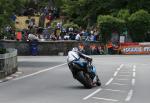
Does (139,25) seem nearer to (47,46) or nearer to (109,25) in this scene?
(109,25)

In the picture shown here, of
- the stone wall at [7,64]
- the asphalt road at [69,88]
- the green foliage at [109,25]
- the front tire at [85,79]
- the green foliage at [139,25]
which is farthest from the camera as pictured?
the green foliage at [139,25]

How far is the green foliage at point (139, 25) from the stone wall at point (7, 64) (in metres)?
25.0

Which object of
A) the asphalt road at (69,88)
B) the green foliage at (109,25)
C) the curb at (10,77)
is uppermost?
the green foliage at (109,25)

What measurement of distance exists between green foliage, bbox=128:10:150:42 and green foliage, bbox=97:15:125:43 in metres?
0.98

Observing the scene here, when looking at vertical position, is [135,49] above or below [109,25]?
below

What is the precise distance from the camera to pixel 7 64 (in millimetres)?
30000

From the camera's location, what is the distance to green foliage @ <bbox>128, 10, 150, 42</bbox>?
5622 cm

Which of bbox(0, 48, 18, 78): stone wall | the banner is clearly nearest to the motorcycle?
bbox(0, 48, 18, 78): stone wall

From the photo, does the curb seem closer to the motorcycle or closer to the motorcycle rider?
the motorcycle rider

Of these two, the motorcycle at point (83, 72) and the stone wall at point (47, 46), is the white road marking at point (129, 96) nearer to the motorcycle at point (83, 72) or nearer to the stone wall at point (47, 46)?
the motorcycle at point (83, 72)

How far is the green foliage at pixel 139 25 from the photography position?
184ft

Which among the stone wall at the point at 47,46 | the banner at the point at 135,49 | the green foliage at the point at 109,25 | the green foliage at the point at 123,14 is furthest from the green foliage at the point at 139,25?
the stone wall at the point at 47,46

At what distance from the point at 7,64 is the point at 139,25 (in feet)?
92.1

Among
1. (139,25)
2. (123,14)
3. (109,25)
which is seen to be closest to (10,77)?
(109,25)
